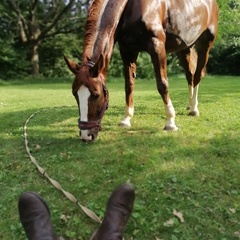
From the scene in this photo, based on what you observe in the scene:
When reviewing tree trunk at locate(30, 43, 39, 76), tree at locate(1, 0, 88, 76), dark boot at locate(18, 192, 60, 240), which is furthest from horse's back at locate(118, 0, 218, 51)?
tree trunk at locate(30, 43, 39, 76)

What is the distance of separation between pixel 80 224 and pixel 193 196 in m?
1.11

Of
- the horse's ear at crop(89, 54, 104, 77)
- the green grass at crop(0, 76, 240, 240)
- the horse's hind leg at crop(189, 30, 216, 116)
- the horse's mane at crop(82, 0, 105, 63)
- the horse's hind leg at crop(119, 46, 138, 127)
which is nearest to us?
the green grass at crop(0, 76, 240, 240)

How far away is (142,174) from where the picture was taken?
3.70m

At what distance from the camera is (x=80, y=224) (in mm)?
2918

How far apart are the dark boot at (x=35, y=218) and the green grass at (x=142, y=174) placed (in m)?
0.33

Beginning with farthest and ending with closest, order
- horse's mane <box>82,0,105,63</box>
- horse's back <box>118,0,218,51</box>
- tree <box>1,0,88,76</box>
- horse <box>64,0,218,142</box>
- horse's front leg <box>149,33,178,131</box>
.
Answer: tree <box>1,0,88,76</box>
horse's front leg <box>149,33,178,131</box>
horse's back <box>118,0,218,51</box>
horse's mane <box>82,0,105,63</box>
horse <box>64,0,218,142</box>

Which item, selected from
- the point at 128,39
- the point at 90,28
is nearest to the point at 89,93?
the point at 90,28

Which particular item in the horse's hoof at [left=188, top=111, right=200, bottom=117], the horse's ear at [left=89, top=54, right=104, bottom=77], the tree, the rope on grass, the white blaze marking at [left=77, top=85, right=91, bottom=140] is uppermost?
the tree

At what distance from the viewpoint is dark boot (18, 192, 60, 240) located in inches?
96.5

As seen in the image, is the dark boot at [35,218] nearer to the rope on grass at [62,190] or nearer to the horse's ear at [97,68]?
the rope on grass at [62,190]

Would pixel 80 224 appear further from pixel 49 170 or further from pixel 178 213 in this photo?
pixel 49 170

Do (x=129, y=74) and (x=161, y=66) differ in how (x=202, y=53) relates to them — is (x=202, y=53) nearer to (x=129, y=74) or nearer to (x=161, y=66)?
(x=129, y=74)

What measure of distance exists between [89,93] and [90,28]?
94cm

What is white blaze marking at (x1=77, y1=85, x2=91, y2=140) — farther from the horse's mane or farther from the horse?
the horse's mane
